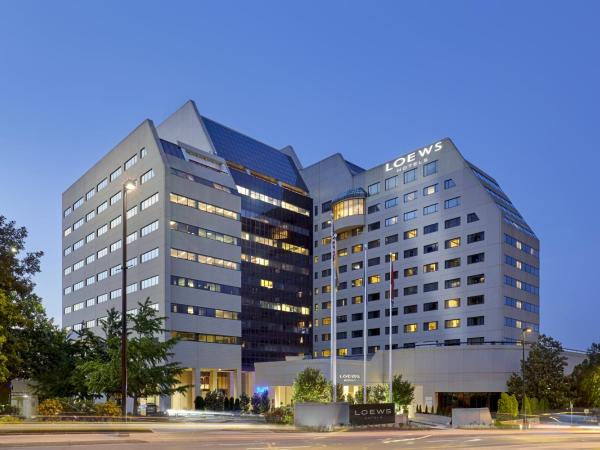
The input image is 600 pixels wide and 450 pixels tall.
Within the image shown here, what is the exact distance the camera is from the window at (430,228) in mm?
101688

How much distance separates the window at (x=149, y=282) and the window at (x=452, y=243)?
149 ft

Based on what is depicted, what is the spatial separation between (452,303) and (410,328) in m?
9.36

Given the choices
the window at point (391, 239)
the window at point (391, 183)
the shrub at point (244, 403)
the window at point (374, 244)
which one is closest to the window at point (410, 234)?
the window at point (391, 239)

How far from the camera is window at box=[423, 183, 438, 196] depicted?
102 m

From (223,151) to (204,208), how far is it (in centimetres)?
2099

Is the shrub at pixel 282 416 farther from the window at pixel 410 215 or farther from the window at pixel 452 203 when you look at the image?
the window at pixel 410 215

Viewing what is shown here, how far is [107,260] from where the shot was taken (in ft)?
342

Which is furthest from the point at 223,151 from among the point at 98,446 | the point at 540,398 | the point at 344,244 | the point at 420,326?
the point at 98,446

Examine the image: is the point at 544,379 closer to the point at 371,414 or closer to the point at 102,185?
the point at 371,414

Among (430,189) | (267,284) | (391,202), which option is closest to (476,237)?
(430,189)

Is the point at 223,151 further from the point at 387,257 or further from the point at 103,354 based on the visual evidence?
the point at 103,354

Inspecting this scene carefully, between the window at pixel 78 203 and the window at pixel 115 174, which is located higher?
the window at pixel 115 174

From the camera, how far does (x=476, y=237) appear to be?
9475 centimetres

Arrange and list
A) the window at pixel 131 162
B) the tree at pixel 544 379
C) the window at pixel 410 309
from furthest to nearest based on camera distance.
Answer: the window at pixel 410 309, the window at pixel 131 162, the tree at pixel 544 379
